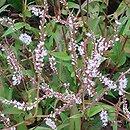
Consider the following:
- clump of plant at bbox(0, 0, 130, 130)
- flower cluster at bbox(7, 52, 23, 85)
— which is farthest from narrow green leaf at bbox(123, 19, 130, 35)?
flower cluster at bbox(7, 52, 23, 85)

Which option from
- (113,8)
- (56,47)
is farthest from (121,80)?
(113,8)

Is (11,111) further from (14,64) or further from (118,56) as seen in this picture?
(118,56)

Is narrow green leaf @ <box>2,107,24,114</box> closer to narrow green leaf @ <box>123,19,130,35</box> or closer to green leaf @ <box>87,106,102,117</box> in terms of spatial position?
green leaf @ <box>87,106,102,117</box>

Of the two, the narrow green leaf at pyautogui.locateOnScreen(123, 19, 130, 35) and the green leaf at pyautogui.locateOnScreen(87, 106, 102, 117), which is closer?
the green leaf at pyautogui.locateOnScreen(87, 106, 102, 117)

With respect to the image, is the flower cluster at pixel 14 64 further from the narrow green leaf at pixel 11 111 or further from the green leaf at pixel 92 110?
the green leaf at pixel 92 110

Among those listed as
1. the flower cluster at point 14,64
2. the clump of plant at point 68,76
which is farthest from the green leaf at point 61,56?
the flower cluster at point 14,64

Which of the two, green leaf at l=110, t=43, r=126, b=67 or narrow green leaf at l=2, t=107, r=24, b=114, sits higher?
green leaf at l=110, t=43, r=126, b=67

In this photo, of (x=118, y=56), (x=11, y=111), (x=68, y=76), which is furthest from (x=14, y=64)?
(x=118, y=56)

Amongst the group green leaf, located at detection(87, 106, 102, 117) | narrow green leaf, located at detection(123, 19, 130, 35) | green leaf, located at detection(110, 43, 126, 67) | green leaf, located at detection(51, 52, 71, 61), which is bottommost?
green leaf, located at detection(87, 106, 102, 117)

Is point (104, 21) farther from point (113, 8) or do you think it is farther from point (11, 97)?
point (11, 97)
